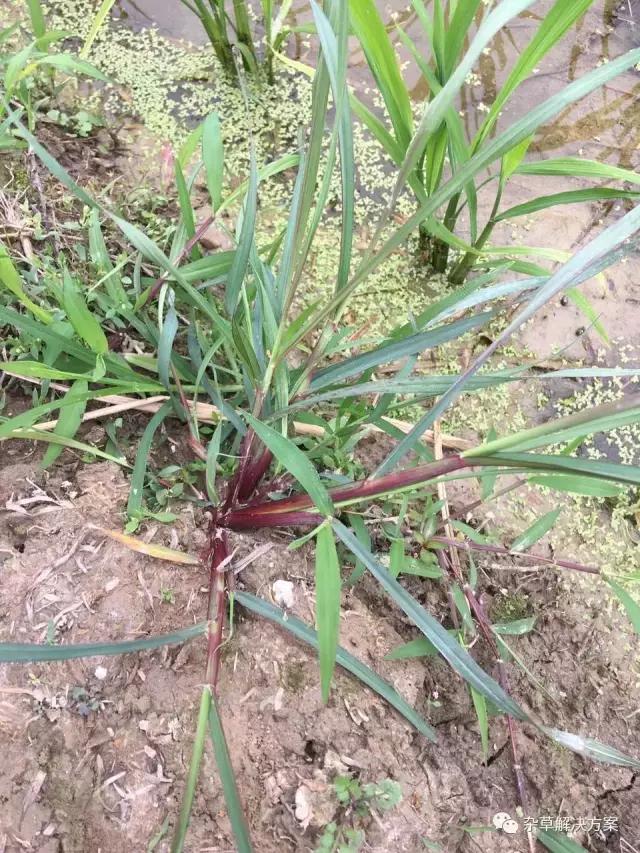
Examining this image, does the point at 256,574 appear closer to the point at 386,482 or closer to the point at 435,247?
the point at 386,482

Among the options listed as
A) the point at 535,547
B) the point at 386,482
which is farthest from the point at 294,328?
the point at 535,547

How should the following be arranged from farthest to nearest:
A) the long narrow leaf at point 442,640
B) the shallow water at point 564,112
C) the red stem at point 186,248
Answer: the shallow water at point 564,112
the red stem at point 186,248
the long narrow leaf at point 442,640

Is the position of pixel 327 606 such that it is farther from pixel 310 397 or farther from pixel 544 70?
pixel 544 70

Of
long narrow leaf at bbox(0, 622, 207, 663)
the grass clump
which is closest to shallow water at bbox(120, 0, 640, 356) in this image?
the grass clump

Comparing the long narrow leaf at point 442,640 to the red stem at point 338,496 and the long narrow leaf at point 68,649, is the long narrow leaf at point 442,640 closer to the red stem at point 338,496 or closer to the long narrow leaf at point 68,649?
the red stem at point 338,496

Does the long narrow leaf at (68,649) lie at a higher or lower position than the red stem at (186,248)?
lower

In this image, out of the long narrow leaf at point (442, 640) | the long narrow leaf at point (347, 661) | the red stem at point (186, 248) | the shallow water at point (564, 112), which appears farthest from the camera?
the shallow water at point (564, 112)

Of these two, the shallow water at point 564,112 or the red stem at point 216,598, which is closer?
the red stem at point 216,598

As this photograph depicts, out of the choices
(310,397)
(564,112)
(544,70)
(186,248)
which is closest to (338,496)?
(310,397)

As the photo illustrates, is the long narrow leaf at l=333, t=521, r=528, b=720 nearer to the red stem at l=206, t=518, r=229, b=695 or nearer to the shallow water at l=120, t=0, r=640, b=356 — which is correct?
the red stem at l=206, t=518, r=229, b=695

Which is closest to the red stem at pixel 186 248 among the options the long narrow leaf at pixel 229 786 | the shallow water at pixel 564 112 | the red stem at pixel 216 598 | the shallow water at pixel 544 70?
the red stem at pixel 216 598
